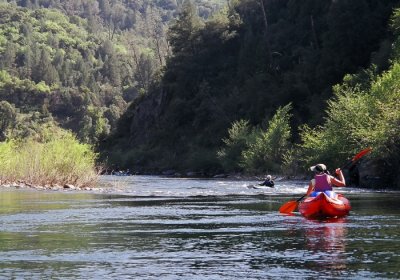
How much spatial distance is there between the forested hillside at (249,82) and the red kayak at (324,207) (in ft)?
121

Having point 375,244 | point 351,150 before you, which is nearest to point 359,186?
point 351,150

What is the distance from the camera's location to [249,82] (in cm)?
12325

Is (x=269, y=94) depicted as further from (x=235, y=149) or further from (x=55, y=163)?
(x=55, y=163)

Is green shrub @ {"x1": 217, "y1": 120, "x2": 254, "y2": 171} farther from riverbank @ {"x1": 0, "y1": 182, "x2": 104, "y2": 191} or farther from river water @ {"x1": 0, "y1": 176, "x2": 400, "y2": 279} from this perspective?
river water @ {"x1": 0, "y1": 176, "x2": 400, "y2": 279}

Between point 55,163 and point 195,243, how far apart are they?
37475 mm

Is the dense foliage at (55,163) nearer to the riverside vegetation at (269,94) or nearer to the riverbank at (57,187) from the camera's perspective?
the riverbank at (57,187)

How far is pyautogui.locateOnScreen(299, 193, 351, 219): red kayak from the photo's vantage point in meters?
32.1

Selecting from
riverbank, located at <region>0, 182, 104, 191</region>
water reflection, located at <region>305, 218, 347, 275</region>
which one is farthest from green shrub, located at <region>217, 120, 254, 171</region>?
water reflection, located at <region>305, 218, 347, 275</region>

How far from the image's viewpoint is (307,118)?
351ft

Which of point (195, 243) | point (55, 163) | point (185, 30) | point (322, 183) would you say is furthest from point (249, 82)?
point (195, 243)

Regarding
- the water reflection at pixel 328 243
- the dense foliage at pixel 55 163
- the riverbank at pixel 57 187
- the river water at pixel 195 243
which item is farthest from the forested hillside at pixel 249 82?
the water reflection at pixel 328 243

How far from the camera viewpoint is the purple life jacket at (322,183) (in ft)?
107

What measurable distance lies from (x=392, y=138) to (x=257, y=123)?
2440 inches

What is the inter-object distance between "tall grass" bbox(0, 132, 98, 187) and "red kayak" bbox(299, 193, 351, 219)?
30190mm
